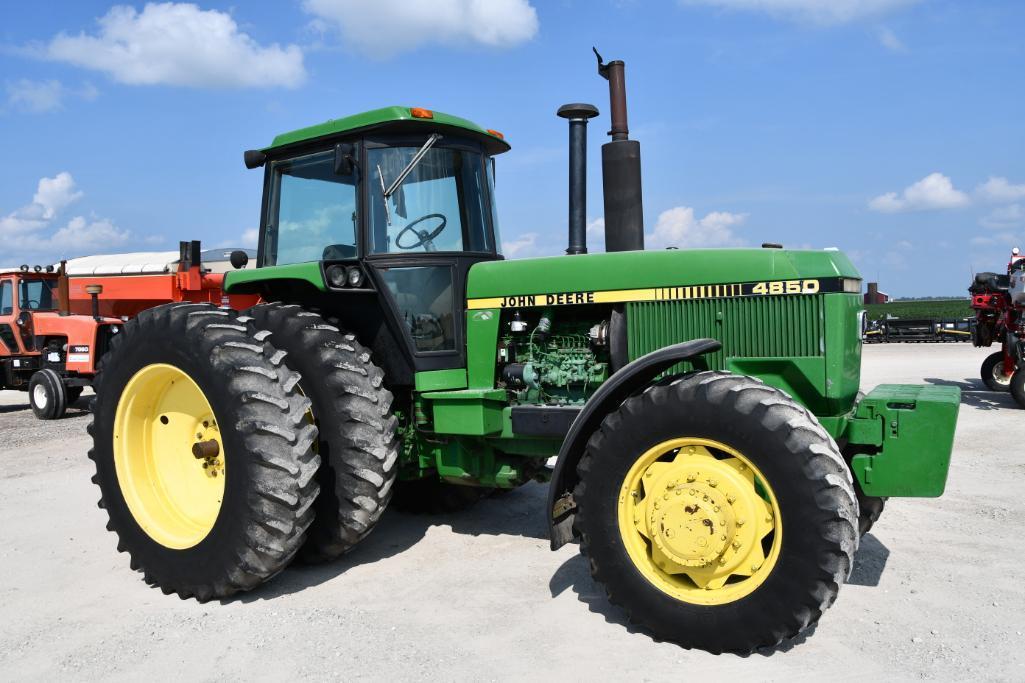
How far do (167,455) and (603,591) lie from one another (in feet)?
9.02

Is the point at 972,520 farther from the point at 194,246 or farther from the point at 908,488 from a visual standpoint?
the point at 194,246

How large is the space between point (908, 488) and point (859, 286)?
47.0 inches

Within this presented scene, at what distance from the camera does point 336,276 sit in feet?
16.0

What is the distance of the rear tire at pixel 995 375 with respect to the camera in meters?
14.0

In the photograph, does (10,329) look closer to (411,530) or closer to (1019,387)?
(411,530)

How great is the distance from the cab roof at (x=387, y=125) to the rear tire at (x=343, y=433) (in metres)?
1.20

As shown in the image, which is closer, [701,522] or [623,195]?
[701,522]

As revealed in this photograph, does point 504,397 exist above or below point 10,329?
below

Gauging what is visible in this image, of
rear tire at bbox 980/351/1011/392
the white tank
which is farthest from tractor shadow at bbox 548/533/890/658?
rear tire at bbox 980/351/1011/392

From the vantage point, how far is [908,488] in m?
3.87

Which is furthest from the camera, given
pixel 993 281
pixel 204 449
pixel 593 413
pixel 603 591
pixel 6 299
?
pixel 6 299

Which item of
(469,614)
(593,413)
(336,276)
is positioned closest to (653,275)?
(593,413)

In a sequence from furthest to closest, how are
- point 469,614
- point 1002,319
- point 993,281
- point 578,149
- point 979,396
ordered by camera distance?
point 993,281 → point 1002,319 → point 979,396 → point 578,149 → point 469,614

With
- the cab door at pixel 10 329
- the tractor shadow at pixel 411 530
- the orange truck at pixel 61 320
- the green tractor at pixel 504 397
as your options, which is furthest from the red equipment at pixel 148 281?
the tractor shadow at pixel 411 530
